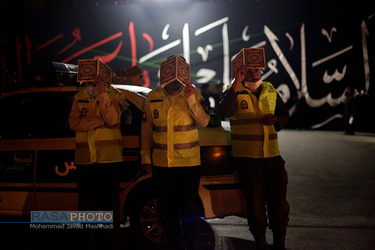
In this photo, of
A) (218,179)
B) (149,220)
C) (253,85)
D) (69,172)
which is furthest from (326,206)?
(69,172)

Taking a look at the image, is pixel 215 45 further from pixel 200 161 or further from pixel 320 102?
pixel 200 161

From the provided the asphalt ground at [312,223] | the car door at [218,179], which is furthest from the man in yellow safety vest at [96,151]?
the car door at [218,179]

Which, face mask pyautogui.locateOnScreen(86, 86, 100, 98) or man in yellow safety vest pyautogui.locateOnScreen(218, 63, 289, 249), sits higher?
face mask pyautogui.locateOnScreen(86, 86, 100, 98)

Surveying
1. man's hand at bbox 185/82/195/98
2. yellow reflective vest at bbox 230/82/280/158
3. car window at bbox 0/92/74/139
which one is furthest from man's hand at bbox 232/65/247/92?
car window at bbox 0/92/74/139

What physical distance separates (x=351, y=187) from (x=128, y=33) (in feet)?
38.4

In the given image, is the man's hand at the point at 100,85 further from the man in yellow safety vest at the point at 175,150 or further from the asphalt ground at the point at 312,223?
the asphalt ground at the point at 312,223

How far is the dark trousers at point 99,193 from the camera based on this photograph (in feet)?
9.25

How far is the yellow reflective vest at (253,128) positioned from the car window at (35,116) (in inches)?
67.9

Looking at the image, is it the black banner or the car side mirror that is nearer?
the car side mirror

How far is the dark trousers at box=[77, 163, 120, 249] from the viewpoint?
2820mm

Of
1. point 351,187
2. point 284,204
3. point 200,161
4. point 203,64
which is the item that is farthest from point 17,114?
point 203,64

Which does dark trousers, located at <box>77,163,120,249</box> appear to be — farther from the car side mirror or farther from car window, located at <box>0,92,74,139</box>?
the car side mirror

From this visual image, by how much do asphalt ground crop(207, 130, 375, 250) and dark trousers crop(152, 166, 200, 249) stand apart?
1.97 feet

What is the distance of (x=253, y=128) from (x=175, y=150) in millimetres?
778
